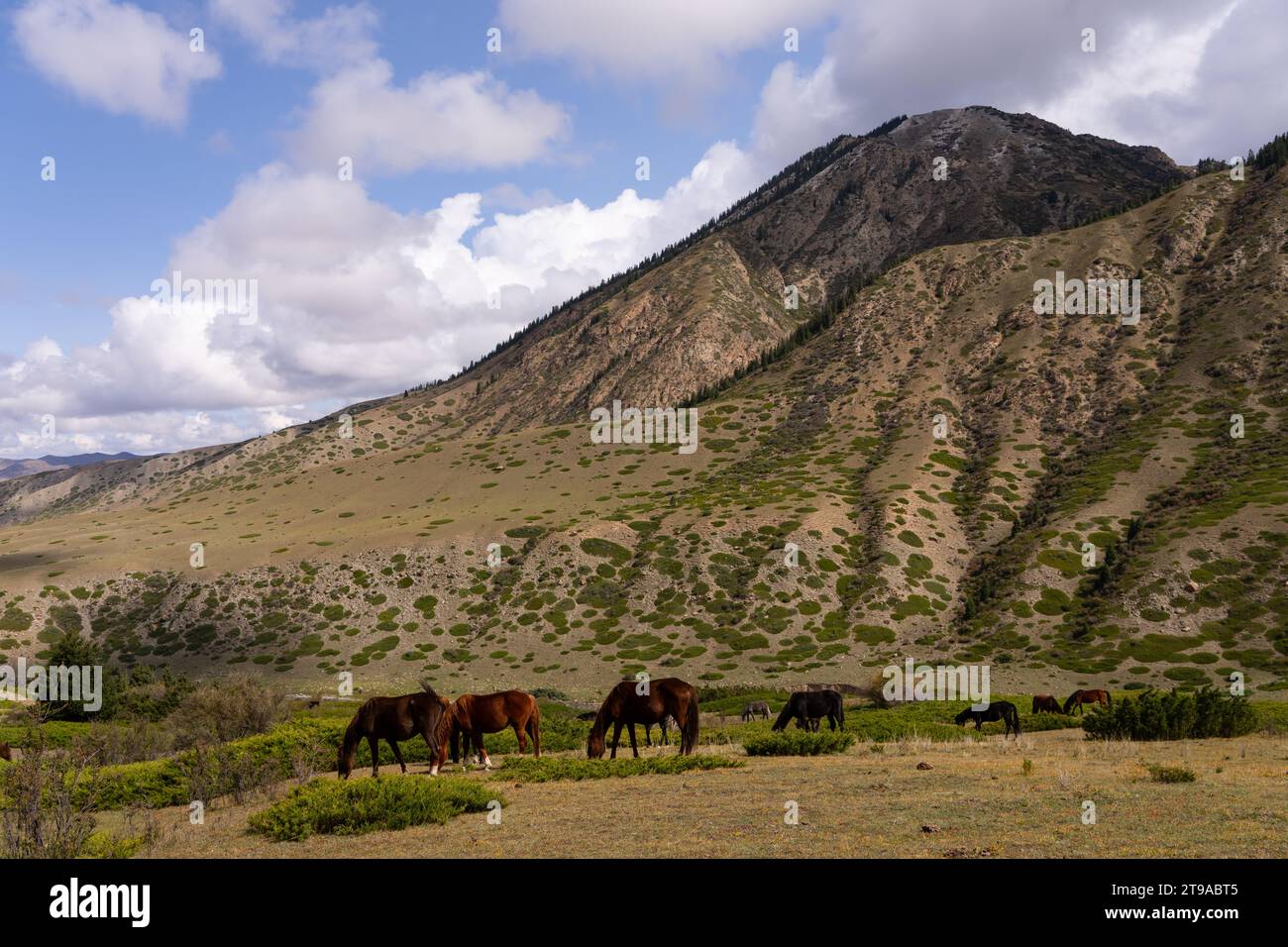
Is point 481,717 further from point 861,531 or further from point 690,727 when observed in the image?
point 861,531

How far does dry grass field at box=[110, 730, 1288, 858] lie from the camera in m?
11.7

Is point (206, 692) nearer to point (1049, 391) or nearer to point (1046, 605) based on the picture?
point (1046, 605)

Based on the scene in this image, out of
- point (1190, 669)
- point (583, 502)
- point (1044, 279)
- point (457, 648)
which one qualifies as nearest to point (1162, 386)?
point (1044, 279)

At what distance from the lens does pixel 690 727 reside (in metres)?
24.7

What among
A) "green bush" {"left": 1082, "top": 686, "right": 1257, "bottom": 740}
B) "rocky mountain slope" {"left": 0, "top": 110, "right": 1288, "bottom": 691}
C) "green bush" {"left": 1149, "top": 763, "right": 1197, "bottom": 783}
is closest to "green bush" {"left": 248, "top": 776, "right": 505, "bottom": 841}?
"green bush" {"left": 1149, "top": 763, "right": 1197, "bottom": 783}

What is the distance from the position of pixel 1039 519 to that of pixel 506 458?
9834 centimetres

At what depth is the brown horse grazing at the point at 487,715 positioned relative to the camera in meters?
23.7

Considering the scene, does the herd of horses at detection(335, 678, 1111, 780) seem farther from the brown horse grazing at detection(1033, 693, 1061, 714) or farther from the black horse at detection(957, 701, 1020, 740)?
the brown horse grazing at detection(1033, 693, 1061, 714)

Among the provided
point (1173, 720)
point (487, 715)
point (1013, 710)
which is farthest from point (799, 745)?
point (1173, 720)

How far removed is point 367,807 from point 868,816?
9.96 m

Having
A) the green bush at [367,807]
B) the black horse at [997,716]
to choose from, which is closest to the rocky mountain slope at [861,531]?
the black horse at [997,716]

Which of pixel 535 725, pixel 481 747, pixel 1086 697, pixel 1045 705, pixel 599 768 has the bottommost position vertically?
pixel 1045 705

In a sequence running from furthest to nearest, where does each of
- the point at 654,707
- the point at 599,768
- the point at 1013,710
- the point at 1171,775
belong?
the point at 1013,710 → the point at 654,707 → the point at 599,768 → the point at 1171,775

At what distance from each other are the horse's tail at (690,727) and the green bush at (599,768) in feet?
5.67
